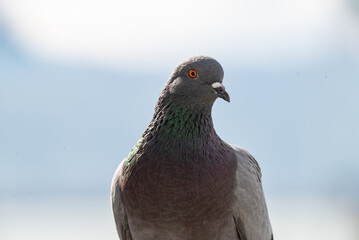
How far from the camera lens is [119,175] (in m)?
3.35

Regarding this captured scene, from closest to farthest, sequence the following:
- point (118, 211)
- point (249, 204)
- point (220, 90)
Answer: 1. point (220, 90)
2. point (249, 204)
3. point (118, 211)

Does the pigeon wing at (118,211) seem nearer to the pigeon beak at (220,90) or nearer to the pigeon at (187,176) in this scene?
the pigeon at (187,176)

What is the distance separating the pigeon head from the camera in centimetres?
302

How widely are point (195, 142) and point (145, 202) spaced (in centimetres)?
54

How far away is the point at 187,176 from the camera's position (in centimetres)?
302

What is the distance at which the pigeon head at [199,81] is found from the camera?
3021 mm

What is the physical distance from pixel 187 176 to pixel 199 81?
2.13ft

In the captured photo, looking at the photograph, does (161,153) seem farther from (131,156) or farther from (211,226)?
(211,226)

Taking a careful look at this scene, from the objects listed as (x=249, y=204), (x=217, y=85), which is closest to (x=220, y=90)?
(x=217, y=85)

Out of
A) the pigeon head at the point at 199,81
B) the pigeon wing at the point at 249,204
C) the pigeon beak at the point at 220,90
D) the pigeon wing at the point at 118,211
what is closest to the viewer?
the pigeon beak at the point at 220,90

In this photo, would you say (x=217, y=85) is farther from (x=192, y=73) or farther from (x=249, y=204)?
(x=249, y=204)

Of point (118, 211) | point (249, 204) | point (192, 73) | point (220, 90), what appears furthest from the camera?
point (118, 211)

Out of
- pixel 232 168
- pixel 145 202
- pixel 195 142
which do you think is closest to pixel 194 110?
pixel 195 142

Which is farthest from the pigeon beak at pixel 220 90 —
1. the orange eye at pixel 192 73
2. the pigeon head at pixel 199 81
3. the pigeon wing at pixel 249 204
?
the pigeon wing at pixel 249 204
